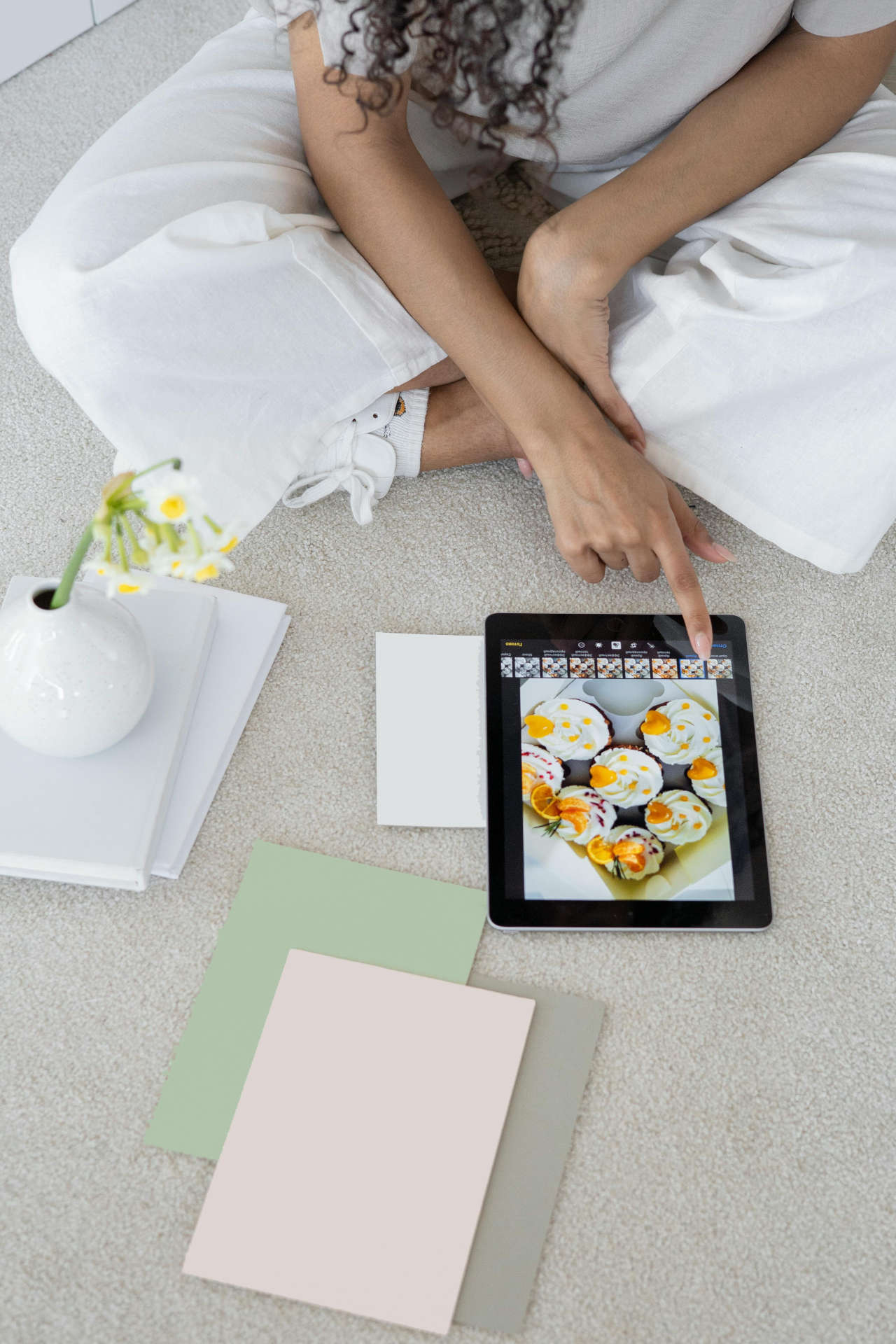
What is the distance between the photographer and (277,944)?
29.3 inches

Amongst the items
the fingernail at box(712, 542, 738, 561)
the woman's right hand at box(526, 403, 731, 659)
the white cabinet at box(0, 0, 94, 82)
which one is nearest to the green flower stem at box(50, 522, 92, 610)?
the woman's right hand at box(526, 403, 731, 659)

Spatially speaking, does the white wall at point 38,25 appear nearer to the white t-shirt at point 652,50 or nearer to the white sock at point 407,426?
the white t-shirt at point 652,50

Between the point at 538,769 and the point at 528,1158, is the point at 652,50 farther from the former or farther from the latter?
the point at 528,1158

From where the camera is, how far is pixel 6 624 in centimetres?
68

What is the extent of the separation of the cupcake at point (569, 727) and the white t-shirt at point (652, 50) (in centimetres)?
46

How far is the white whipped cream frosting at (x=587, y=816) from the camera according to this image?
78cm

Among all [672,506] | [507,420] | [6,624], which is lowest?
[672,506]

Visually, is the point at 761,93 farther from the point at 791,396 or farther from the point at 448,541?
the point at 448,541

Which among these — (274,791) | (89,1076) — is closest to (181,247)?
(274,791)

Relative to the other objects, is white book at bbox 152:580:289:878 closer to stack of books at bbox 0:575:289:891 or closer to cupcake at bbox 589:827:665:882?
stack of books at bbox 0:575:289:891

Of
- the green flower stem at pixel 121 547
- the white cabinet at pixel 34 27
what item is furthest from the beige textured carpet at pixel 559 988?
the white cabinet at pixel 34 27

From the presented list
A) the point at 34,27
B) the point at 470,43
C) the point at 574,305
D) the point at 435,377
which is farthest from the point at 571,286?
the point at 34,27

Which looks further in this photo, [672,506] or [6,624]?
[672,506]

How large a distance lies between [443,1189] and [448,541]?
0.52 metres
